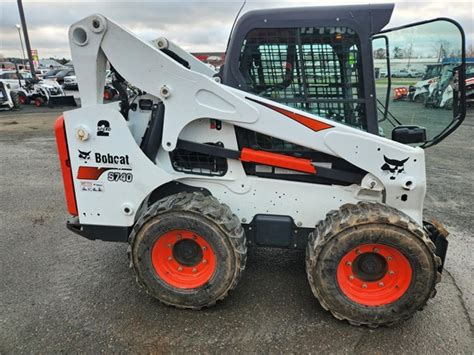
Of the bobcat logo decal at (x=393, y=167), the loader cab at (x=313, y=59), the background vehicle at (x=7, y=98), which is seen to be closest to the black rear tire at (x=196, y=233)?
the loader cab at (x=313, y=59)

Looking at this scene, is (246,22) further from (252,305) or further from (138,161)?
(252,305)

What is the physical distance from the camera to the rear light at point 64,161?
306cm

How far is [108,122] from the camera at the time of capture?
294 centimetres

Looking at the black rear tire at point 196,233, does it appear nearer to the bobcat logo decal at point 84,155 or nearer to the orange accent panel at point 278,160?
the orange accent panel at point 278,160

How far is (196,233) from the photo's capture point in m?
2.85

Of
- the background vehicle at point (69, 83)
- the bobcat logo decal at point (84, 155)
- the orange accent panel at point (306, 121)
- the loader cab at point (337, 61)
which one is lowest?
the bobcat logo decal at point (84, 155)

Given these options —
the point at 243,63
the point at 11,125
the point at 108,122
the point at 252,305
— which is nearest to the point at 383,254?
the point at 252,305

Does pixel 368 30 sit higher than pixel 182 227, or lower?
higher

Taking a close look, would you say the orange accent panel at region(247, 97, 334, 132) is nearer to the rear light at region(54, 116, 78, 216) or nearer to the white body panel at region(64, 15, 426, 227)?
the white body panel at region(64, 15, 426, 227)

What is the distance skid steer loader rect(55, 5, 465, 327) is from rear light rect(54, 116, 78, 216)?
0.01 m

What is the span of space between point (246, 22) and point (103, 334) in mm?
2523

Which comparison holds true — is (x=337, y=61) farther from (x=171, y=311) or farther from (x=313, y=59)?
(x=171, y=311)

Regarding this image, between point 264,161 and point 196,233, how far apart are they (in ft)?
2.48

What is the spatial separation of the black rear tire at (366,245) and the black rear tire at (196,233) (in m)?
0.58
